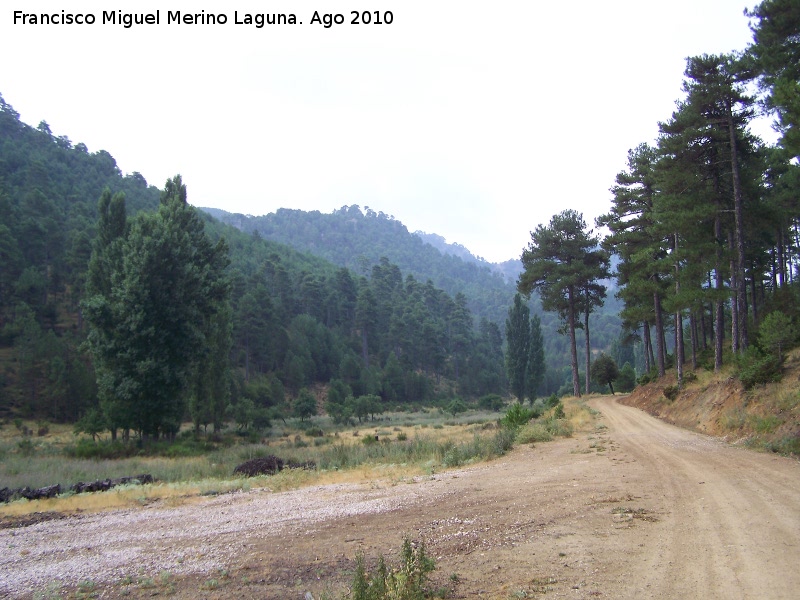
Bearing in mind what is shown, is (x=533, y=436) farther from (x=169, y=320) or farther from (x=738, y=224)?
(x=169, y=320)

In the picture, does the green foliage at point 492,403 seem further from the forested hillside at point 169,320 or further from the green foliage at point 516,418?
the green foliage at point 516,418

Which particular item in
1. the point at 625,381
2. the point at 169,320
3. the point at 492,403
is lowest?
the point at 492,403

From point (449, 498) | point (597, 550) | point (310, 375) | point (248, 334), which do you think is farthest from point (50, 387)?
point (597, 550)

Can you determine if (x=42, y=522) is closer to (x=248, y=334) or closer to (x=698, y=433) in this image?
(x=698, y=433)

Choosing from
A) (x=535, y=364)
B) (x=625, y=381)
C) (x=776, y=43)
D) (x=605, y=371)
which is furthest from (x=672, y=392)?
(x=535, y=364)

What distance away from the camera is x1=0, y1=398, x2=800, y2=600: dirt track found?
5.33 meters

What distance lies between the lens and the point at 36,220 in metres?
60.8

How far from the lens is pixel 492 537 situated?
22.6 ft

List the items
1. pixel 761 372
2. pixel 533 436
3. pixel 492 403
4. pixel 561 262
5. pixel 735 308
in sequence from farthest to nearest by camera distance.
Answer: pixel 492 403 → pixel 561 262 → pixel 735 308 → pixel 533 436 → pixel 761 372

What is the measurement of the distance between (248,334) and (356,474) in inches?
2146

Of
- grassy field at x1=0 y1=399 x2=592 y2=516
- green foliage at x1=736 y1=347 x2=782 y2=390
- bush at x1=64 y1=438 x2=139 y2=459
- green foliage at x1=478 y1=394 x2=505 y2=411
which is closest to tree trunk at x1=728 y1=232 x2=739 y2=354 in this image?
green foliage at x1=736 y1=347 x2=782 y2=390

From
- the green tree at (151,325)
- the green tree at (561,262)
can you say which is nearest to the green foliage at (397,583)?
the green tree at (151,325)

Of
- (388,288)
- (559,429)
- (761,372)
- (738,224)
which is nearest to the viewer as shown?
(761,372)

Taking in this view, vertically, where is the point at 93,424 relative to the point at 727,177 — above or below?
below
